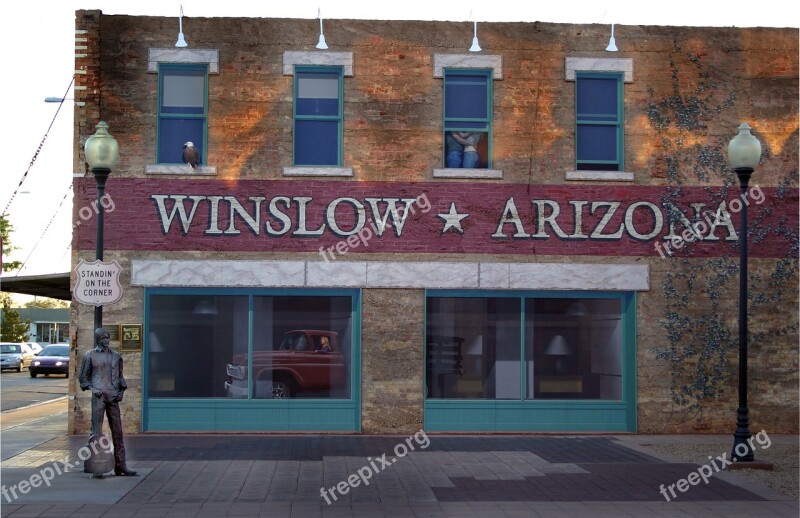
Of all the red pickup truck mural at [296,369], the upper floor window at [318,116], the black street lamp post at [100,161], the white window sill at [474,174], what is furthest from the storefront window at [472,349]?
the black street lamp post at [100,161]

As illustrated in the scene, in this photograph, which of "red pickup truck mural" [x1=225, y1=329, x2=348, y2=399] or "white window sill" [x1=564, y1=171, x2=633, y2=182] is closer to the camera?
"red pickup truck mural" [x1=225, y1=329, x2=348, y2=399]

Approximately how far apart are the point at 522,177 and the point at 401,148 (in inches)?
85.9

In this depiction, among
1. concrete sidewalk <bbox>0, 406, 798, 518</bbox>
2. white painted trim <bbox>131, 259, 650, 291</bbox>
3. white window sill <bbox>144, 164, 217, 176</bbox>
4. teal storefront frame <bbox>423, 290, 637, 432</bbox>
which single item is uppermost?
white window sill <bbox>144, 164, 217, 176</bbox>

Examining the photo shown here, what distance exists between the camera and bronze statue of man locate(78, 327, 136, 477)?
518 inches

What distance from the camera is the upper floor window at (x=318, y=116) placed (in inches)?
719

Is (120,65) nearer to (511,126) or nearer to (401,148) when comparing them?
(401,148)

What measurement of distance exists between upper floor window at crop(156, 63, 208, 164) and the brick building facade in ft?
0.13

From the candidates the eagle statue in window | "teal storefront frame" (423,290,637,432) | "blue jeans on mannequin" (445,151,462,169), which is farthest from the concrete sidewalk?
"blue jeans on mannequin" (445,151,462,169)

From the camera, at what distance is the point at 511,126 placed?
18.3 meters

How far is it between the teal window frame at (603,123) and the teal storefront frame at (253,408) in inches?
184

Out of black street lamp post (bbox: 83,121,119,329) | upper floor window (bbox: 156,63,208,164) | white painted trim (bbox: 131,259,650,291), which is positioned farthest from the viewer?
upper floor window (bbox: 156,63,208,164)

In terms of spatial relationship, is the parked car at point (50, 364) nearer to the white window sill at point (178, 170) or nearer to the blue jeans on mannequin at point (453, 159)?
the white window sill at point (178, 170)

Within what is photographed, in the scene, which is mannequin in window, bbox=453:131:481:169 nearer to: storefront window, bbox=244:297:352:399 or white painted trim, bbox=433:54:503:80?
white painted trim, bbox=433:54:503:80

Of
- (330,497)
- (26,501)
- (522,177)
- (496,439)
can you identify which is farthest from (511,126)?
(26,501)
